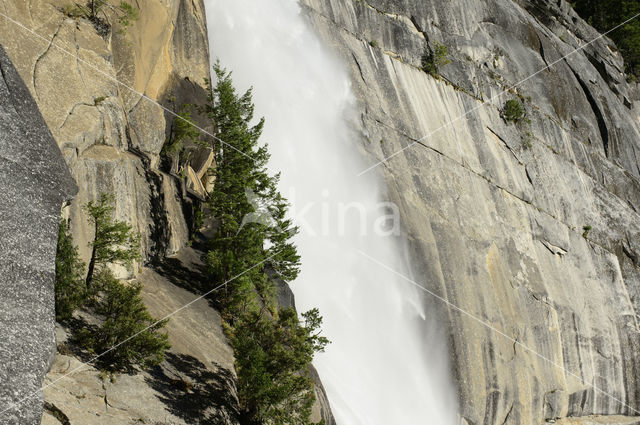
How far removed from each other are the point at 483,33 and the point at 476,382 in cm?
2050

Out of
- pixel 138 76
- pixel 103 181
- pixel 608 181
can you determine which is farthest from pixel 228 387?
pixel 608 181

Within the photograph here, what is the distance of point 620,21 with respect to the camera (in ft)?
164

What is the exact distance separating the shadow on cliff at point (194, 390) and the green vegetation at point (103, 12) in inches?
379

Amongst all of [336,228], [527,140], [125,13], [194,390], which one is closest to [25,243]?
[194,390]

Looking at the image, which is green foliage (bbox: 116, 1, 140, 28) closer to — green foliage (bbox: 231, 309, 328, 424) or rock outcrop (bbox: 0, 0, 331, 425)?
rock outcrop (bbox: 0, 0, 331, 425)

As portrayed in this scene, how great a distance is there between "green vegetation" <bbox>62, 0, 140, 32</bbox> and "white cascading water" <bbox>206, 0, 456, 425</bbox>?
746 cm

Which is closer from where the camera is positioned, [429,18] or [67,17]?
[67,17]

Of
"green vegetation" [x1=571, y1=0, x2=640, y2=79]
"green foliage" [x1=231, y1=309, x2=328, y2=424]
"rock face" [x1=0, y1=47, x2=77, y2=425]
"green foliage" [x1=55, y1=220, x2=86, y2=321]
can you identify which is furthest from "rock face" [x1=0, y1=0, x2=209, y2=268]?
"green vegetation" [x1=571, y1=0, x2=640, y2=79]

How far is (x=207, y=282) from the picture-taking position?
58.7 feet

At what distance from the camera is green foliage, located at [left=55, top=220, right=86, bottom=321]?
11.9 meters

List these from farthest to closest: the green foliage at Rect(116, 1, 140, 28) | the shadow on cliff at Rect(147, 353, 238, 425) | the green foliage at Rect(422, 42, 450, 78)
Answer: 1. the green foliage at Rect(422, 42, 450, 78)
2. the green foliage at Rect(116, 1, 140, 28)
3. the shadow on cliff at Rect(147, 353, 238, 425)

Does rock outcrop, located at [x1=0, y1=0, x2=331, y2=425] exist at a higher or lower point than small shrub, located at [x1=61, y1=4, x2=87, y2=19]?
lower

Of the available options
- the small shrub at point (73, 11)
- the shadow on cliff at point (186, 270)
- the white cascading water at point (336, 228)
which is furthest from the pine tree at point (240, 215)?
the small shrub at point (73, 11)

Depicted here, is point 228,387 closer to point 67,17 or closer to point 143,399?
point 143,399
